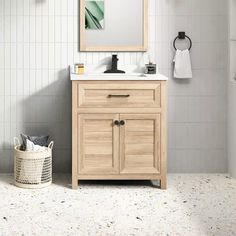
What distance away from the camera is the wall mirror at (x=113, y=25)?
186 inches

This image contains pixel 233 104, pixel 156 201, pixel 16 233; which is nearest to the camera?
pixel 16 233

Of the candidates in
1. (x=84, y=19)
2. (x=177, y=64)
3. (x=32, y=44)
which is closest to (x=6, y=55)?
(x=32, y=44)

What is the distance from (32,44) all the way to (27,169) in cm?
111

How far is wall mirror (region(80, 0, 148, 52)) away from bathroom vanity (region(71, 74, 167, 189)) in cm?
51

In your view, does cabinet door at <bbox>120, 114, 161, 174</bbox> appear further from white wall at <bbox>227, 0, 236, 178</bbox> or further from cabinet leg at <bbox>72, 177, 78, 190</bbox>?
white wall at <bbox>227, 0, 236, 178</bbox>

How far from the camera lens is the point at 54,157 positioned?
4883 millimetres

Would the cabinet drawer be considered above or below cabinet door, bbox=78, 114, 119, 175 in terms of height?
above

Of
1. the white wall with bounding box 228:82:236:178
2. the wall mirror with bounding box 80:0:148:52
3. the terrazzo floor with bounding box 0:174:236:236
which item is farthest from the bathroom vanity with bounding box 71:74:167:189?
the white wall with bounding box 228:82:236:178

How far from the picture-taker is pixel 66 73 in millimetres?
4824

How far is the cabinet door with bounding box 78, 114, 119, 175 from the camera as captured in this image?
4.30 meters

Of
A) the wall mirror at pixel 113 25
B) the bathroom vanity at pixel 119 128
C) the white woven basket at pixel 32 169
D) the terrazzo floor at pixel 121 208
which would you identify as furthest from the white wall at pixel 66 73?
the bathroom vanity at pixel 119 128

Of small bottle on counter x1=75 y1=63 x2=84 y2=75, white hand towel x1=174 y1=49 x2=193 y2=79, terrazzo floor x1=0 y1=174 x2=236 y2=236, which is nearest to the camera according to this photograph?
terrazzo floor x1=0 y1=174 x2=236 y2=236

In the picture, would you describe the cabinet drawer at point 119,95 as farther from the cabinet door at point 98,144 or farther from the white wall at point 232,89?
the white wall at point 232,89

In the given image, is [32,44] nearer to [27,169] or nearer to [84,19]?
[84,19]
